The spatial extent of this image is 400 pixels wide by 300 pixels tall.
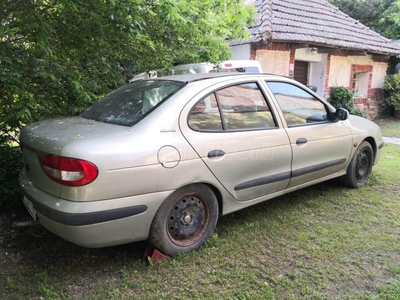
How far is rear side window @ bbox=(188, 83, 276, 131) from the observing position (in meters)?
3.04

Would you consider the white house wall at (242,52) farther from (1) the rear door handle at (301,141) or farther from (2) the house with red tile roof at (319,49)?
(1) the rear door handle at (301,141)

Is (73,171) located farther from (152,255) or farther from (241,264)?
(241,264)

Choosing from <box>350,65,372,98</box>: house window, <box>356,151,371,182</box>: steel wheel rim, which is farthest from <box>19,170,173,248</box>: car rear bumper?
<box>350,65,372,98</box>: house window

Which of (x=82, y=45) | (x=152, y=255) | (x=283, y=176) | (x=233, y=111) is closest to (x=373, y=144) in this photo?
(x=283, y=176)

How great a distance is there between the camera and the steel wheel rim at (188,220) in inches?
115

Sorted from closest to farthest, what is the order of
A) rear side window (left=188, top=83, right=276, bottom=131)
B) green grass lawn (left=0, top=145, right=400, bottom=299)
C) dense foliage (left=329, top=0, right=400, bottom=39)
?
green grass lawn (left=0, top=145, right=400, bottom=299) → rear side window (left=188, top=83, right=276, bottom=131) → dense foliage (left=329, top=0, right=400, bottom=39)

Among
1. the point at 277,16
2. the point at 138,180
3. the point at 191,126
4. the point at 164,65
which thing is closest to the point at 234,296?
the point at 138,180

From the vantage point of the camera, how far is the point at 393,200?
4.36 metres

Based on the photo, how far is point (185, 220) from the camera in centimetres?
299

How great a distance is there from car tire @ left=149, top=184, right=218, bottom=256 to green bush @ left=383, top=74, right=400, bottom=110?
12529mm

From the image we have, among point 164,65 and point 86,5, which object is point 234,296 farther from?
point 164,65

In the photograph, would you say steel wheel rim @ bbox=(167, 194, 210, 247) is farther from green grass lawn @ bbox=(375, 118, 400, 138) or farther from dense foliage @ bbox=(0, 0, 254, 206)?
green grass lawn @ bbox=(375, 118, 400, 138)

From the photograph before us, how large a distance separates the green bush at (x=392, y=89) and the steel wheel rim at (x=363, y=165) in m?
9.81

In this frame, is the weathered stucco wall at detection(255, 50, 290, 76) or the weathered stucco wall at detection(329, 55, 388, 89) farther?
the weathered stucco wall at detection(329, 55, 388, 89)
